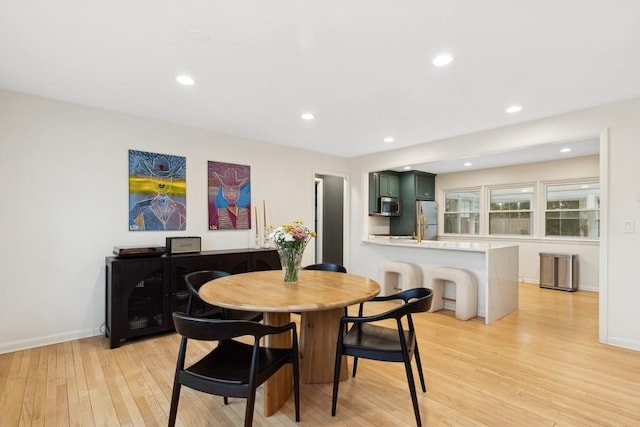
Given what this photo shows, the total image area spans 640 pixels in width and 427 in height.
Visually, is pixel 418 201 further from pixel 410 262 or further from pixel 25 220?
pixel 25 220

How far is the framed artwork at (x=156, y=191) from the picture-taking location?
3549mm

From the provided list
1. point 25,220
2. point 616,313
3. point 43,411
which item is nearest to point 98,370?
point 43,411

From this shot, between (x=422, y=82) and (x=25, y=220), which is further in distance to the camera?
(x=25, y=220)

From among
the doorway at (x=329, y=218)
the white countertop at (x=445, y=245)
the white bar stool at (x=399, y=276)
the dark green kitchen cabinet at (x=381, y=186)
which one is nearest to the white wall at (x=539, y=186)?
the dark green kitchen cabinet at (x=381, y=186)

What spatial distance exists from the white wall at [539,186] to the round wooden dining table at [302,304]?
526 cm

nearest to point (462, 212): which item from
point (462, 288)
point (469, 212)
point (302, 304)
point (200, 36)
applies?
point (469, 212)

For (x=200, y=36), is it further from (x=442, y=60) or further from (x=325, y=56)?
(x=442, y=60)

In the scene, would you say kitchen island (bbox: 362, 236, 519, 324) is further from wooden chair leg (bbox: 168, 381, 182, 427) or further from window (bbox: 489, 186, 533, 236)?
wooden chair leg (bbox: 168, 381, 182, 427)

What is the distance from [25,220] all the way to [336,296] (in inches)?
119

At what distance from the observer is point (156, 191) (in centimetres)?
370

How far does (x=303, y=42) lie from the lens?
2129 millimetres

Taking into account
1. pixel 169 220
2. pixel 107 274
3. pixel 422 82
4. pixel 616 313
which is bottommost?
pixel 616 313

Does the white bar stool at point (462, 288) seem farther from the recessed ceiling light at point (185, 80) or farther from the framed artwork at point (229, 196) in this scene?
the recessed ceiling light at point (185, 80)

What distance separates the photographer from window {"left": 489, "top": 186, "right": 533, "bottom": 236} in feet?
21.2
